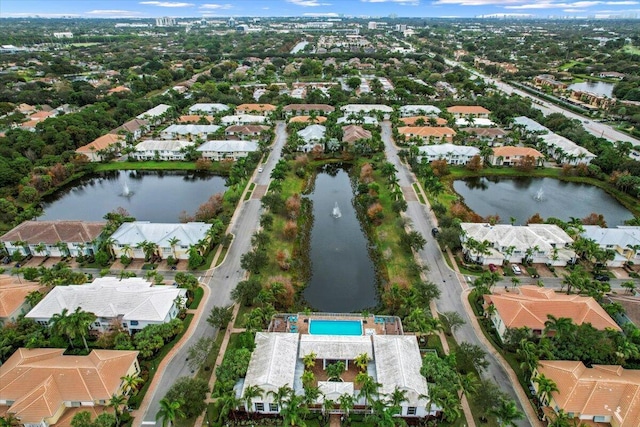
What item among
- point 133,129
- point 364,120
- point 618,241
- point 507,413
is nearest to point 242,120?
point 133,129

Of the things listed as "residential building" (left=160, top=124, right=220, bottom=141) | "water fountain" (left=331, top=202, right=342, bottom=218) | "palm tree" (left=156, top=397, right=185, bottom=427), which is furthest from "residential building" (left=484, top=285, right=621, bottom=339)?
"residential building" (left=160, top=124, right=220, bottom=141)

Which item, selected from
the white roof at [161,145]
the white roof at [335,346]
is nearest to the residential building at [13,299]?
the white roof at [335,346]

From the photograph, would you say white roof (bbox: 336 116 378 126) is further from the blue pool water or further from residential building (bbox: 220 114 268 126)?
the blue pool water

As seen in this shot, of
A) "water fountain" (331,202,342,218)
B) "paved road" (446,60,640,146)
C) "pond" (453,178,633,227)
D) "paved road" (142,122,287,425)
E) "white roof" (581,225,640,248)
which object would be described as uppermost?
"paved road" (142,122,287,425)

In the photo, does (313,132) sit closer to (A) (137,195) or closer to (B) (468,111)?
(A) (137,195)

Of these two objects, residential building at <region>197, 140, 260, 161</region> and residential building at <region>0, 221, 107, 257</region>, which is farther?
residential building at <region>197, 140, 260, 161</region>

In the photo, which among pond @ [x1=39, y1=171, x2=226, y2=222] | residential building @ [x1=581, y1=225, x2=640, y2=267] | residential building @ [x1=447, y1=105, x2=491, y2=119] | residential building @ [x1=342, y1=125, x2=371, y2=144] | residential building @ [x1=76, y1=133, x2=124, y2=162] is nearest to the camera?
residential building @ [x1=581, y1=225, x2=640, y2=267]
